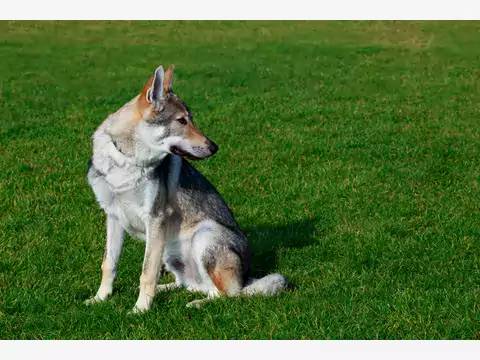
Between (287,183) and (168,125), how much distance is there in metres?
4.66

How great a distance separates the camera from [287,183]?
10.6m

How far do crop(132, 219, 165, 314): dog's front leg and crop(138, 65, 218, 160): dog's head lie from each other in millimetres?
732

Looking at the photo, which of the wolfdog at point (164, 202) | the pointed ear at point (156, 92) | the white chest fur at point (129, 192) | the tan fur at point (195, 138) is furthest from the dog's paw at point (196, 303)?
the pointed ear at point (156, 92)

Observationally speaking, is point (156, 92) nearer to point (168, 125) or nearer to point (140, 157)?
point (168, 125)

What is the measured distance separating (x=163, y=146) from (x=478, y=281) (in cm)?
354

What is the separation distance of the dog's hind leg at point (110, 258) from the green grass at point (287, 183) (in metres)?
0.14

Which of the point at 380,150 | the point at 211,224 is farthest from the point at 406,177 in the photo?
the point at 211,224

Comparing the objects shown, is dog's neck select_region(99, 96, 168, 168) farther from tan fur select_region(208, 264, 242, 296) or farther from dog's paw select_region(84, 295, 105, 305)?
dog's paw select_region(84, 295, 105, 305)

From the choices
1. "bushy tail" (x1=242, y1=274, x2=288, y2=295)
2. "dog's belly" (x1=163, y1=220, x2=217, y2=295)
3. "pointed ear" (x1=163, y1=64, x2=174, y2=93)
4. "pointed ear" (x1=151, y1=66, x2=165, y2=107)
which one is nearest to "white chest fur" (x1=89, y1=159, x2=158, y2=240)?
"dog's belly" (x1=163, y1=220, x2=217, y2=295)

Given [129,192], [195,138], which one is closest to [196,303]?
[129,192]

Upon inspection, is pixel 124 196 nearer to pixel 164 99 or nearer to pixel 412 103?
pixel 164 99

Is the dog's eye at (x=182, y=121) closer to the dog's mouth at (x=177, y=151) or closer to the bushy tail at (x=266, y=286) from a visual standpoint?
the dog's mouth at (x=177, y=151)

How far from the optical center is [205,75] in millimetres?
19062

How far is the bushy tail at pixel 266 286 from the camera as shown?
6613mm
